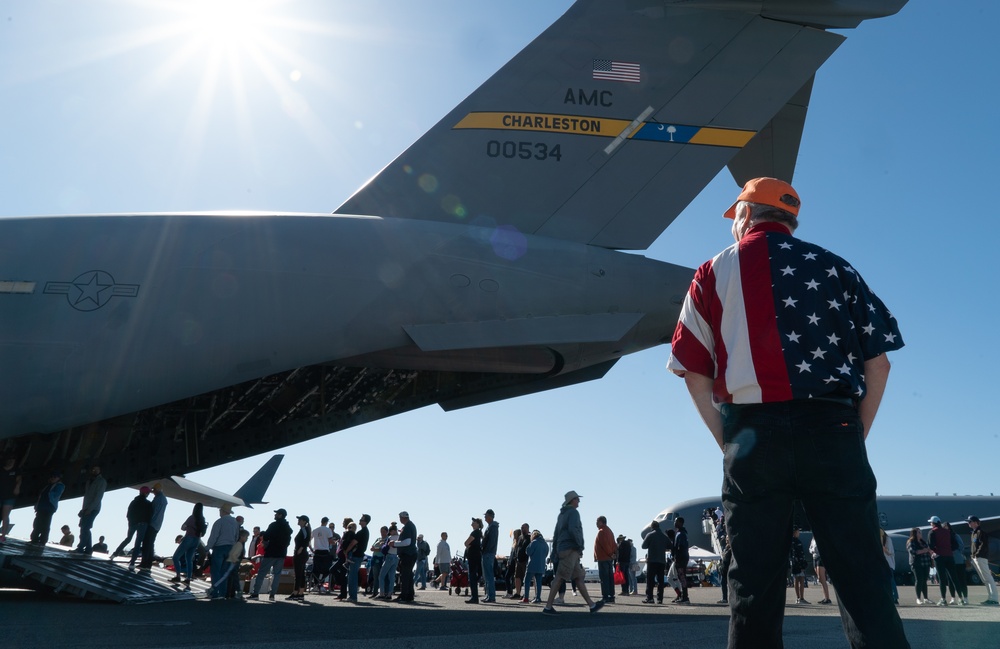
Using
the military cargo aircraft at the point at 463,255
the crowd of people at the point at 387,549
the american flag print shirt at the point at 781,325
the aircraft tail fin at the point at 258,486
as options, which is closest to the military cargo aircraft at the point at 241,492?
the aircraft tail fin at the point at 258,486

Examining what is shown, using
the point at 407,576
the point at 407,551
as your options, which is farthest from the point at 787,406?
the point at 407,551

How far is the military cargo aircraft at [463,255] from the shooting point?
6.73 m

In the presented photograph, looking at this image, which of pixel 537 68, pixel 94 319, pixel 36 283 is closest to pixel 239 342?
pixel 94 319

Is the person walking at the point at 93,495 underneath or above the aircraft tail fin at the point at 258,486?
underneath

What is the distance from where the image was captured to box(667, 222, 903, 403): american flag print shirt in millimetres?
2145

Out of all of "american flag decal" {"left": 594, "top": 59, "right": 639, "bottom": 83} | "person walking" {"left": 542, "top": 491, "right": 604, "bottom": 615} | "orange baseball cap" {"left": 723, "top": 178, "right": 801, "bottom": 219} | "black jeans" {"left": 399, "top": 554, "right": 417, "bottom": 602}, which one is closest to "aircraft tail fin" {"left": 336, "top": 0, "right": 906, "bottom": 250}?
"american flag decal" {"left": 594, "top": 59, "right": 639, "bottom": 83}

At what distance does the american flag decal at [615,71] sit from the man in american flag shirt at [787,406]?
5971mm

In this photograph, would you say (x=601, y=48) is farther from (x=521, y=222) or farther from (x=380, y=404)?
(x=380, y=404)

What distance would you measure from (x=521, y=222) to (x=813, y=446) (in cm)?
587

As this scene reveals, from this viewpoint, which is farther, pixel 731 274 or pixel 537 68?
pixel 537 68

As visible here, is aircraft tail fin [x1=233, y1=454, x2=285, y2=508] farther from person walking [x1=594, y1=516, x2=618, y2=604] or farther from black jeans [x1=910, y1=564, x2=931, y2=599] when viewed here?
black jeans [x1=910, y1=564, x2=931, y2=599]

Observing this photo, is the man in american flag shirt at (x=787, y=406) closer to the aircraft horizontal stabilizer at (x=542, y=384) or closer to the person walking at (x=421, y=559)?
the aircraft horizontal stabilizer at (x=542, y=384)

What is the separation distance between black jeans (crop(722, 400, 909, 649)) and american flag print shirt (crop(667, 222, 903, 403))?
0.09 meters

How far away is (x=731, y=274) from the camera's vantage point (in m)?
2.30
